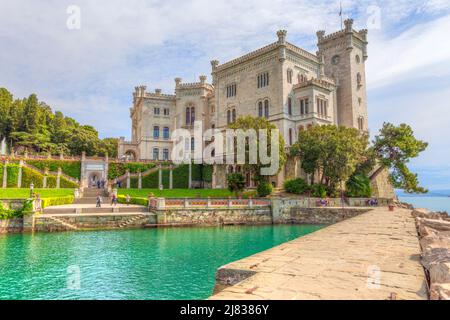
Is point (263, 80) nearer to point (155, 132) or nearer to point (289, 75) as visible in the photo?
point (289, 75)

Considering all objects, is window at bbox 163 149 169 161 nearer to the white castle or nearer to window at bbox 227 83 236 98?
the white castle

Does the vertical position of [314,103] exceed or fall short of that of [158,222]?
it exceeds it

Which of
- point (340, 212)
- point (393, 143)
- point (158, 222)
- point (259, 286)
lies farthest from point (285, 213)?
point (259, 286)

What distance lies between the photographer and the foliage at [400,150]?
1320 inches

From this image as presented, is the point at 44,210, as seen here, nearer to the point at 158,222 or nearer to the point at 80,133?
the point at 158,222

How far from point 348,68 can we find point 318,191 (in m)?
22.0

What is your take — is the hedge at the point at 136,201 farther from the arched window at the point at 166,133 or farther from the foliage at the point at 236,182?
the arched window at the point at 166,133

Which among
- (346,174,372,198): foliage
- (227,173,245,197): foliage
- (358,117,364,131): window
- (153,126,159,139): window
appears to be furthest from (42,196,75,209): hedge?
(358,117,364,131): window

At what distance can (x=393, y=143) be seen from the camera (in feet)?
111

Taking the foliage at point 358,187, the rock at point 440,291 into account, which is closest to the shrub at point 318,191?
the foliage at point 358,187

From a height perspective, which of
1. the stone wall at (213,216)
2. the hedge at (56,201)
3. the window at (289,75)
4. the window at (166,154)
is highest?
the window at (289,75)

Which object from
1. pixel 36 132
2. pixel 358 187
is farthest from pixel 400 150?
pixel 36 132

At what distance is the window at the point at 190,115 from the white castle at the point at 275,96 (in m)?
0.02

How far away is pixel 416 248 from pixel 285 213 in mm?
20837
